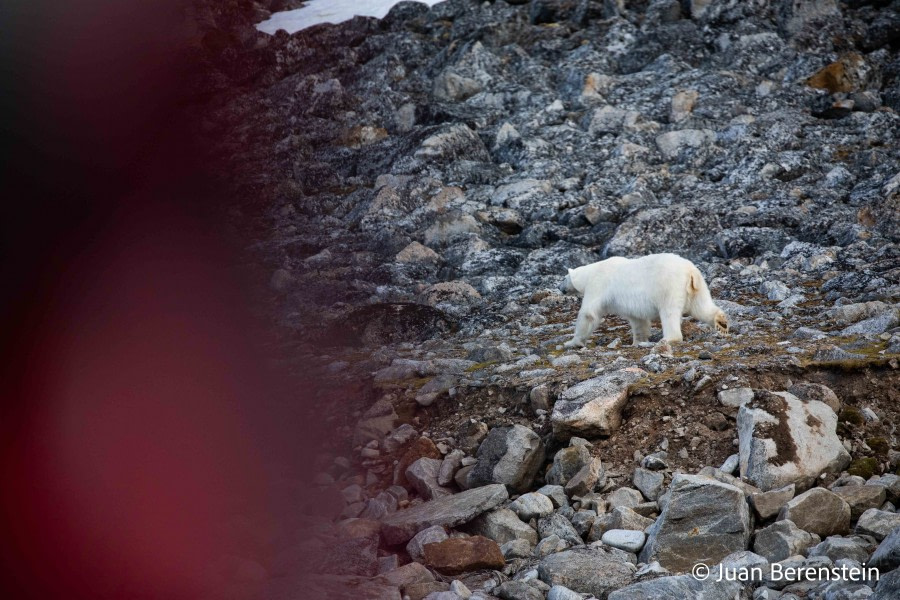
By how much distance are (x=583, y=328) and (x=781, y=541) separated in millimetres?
4570

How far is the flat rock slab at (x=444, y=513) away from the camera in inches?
195

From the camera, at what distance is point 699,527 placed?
4.52m

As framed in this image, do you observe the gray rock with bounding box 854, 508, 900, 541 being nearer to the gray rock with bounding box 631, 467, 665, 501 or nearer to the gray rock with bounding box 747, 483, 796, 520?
the gray rock with bounding box 747, 483, 796, 520

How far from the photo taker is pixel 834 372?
6.00 meters

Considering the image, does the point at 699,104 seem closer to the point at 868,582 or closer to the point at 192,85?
the point at 192,85

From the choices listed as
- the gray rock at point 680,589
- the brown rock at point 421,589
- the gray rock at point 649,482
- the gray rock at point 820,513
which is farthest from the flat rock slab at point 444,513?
the gray rock at point 820,513

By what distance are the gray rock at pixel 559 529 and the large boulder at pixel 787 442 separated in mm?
1202

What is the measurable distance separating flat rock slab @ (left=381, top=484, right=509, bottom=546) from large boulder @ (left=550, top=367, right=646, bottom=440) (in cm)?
82

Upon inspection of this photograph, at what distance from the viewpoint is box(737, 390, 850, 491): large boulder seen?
16.3ft

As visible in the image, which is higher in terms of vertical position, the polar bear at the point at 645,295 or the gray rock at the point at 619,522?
the polar bear at the point at 645,295

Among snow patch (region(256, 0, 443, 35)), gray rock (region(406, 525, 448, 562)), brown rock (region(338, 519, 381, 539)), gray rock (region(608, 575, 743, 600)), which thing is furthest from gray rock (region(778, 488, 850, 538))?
snow patch (region(256, 0, 443, 35))

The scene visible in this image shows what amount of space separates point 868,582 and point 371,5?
21898 mm

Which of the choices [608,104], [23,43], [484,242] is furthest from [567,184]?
[23,43]

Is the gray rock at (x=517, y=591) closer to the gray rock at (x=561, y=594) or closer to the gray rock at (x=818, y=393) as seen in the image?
the gray rock at (x=561, y=594)
